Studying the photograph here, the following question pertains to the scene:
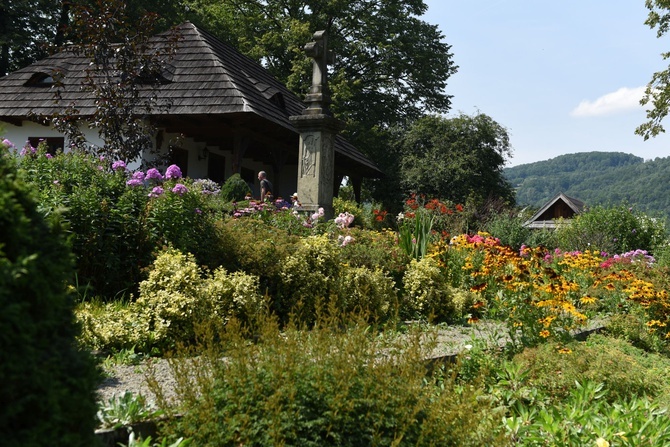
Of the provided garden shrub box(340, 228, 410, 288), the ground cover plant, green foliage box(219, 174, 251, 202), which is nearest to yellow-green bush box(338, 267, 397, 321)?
the ground cover plant

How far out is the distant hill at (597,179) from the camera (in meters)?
93.2

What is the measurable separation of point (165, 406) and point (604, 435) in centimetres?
253

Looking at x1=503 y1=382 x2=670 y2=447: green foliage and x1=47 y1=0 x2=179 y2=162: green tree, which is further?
x1=47 y1=0 x2=179 y2=162: green tree

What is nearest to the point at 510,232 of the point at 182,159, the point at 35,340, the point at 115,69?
the point at 182,159

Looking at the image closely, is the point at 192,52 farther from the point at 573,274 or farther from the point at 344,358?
the point at 344,358

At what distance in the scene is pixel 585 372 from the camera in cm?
486

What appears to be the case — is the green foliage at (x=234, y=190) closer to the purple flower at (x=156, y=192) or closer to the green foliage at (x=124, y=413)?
the purple flower at (x=156, y=192)

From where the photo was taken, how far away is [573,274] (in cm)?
1016

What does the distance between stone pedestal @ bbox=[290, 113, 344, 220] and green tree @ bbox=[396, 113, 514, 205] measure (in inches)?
626

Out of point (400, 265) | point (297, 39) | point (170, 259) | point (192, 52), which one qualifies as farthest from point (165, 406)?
point (297, 39)

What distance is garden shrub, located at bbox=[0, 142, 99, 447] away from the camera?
165 cm

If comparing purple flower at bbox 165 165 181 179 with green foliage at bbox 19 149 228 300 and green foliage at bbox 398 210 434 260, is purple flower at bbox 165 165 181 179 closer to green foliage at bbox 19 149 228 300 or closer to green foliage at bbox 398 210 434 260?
green foliage at bbox 19 149 228 300

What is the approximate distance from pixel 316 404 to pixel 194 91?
1516 centimetres

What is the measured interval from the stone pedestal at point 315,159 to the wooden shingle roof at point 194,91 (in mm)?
4345
